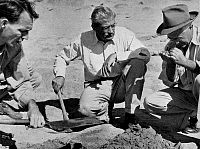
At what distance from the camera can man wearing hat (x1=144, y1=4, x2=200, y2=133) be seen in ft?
16.9

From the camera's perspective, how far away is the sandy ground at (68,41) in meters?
5.49

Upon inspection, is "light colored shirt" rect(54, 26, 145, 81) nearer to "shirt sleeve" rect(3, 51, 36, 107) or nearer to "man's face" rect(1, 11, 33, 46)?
"shirt sleeve" rect(3, 51, 36, 107)

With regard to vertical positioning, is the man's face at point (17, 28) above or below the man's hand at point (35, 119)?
above

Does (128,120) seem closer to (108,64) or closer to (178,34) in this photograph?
(108,64)

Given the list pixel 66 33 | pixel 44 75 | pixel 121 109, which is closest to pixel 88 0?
pixel 66 33

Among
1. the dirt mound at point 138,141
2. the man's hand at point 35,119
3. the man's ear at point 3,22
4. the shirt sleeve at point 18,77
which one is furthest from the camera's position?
the shirt sleeve at point 18,77

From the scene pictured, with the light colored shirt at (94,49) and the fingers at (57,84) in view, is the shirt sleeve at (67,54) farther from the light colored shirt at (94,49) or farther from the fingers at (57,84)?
the fingers at (57,84)

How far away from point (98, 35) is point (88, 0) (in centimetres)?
421

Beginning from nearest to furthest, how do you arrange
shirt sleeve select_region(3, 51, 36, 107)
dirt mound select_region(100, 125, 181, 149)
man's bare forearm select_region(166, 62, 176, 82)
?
1. dirt mound select_region(100, 125, 181, 149)
2. man's bare forearm select_region(166, 62, 176, 82)
3. shirt sleeve select_region(3, 51, 36, 107)

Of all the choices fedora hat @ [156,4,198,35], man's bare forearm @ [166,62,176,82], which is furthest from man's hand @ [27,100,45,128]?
fedora hat @ [156,4,198,35]

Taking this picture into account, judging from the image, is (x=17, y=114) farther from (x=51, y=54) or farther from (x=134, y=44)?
(x=51, y=54)

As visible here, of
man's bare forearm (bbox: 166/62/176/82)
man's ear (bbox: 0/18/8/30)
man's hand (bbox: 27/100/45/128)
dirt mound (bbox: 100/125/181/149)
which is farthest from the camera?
man's bare forearm (bbox: 166/62/176/82)

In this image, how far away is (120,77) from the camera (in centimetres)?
561

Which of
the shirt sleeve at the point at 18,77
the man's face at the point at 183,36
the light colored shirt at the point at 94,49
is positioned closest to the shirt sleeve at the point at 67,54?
the light colored shirt at the point at 94,49
